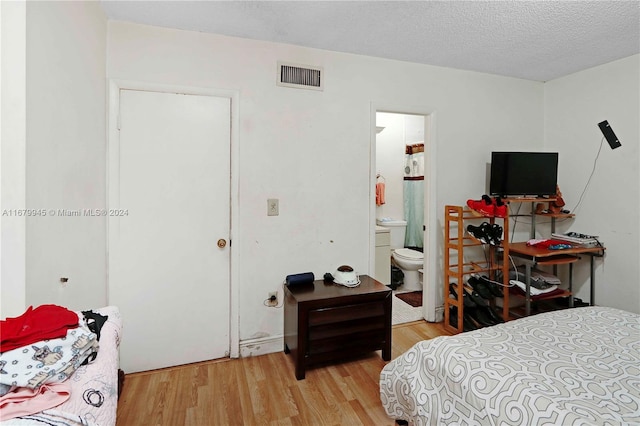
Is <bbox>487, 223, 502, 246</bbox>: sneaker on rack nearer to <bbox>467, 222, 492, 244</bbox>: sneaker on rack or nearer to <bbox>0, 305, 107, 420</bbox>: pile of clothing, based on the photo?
<bbox>467, 222, 492, 244</bbox>: sneaker on rack

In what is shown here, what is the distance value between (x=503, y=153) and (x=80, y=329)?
3.22m

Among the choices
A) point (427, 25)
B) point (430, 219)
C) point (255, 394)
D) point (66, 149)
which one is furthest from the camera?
point (430, 219)

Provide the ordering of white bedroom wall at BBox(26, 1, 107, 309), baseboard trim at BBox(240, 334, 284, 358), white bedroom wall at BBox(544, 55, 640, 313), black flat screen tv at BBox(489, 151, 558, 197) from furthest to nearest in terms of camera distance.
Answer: black flat screen tv at BBox(489, 151, 558, 197) → white bedroom wall at BBox(544, 55, 640, 313) → baseboard trim at BBox(240, 334, 284, 358) → white bedroom wall at BBox(26, 1, 107, 309)

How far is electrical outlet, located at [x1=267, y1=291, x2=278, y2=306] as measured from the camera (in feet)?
7.98

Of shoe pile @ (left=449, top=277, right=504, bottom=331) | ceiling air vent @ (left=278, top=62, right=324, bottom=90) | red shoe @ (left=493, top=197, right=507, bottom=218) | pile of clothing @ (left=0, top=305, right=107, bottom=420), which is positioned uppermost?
ceiling air vent @ (left=278, top=62, right=324, bottom=90)

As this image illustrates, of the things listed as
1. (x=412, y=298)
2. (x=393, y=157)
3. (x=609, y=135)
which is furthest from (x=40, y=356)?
(x=393, y=157)

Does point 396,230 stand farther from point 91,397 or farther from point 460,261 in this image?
point 91,397

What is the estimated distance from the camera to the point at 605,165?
2.84 m

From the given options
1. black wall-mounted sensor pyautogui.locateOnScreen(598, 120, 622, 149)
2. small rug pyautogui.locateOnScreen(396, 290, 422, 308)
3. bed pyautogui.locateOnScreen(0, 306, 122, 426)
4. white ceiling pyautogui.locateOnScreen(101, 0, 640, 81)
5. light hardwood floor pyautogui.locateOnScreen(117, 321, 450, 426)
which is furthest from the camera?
small rug pyautogui.locateOnScreen(396, 290, 422, 308)

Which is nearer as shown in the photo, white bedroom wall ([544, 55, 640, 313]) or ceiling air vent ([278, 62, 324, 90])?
ceiling air vent ([278, 62, 324, 90])

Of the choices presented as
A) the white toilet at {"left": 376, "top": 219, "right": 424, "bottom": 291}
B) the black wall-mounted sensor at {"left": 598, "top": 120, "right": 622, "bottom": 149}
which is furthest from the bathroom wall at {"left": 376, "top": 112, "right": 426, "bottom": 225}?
the black wall-mounted sensor at {"left": 598, "top": 120, "right": 622, "bottom": 149}

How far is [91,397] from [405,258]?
3.44 metres

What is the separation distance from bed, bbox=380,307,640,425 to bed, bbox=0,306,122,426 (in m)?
1.12

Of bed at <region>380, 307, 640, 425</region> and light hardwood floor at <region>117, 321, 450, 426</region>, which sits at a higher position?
bed at <region>380, 307, 640, 425</region>
